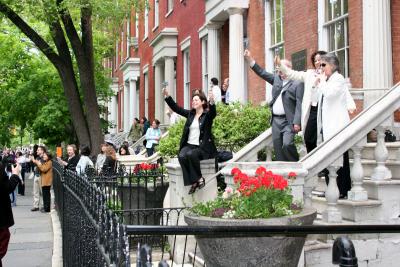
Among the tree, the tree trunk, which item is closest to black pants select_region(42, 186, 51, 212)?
the tree

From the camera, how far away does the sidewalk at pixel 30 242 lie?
342 inches

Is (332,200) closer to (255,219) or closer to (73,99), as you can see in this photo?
(255,219)

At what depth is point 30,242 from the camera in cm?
1041

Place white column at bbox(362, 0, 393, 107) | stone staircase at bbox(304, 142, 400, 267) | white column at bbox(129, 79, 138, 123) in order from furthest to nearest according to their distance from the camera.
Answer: white column at bbox(129, 79, 138, 123)
white column at bbox(362, 0, 393, 107)
stone staircase at bbox(304, 142, 400, 267)

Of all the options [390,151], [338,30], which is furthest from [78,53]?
[390,151]

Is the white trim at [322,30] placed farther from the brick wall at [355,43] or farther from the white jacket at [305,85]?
the white jacket at [305,85]

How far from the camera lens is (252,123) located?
9.94m

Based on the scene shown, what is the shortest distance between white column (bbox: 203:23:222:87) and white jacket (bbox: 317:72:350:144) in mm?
10773

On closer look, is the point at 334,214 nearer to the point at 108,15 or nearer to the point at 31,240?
the point at 31,240

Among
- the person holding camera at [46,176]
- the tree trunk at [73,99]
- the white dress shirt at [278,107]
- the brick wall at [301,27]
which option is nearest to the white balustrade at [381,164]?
the white dress shirt at [278,107]

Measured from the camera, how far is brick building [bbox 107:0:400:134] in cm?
929

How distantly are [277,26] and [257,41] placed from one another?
921 mm

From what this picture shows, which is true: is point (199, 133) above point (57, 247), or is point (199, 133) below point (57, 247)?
above

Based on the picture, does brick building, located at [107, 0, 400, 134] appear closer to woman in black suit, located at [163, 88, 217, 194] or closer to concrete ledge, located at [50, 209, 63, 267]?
woman in black suit, located at [163, 88, 217, 194]
